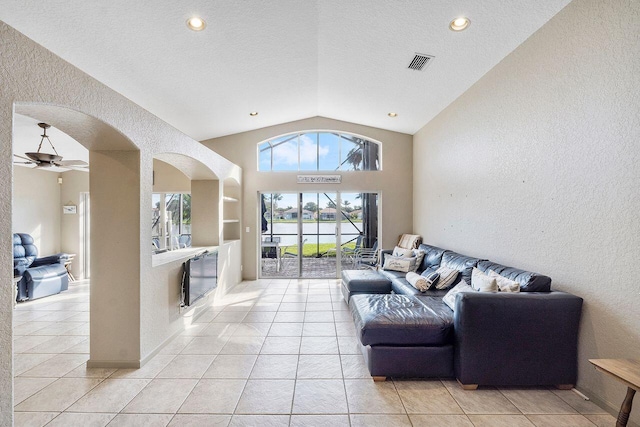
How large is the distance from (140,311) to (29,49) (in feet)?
7.14

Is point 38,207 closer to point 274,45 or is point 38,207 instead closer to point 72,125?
point 72,125

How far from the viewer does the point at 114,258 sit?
2666mm

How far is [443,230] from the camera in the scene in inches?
191

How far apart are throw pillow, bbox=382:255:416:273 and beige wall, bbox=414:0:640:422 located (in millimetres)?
1240

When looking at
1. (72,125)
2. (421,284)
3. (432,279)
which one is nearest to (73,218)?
(72,125)

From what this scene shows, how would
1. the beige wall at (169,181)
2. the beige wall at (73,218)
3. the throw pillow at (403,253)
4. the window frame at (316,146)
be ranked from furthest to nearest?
the window frame at (316,146)
the beige wall at (73,218)
the beige wall at (169,181)
the throw pillow at (403,253)

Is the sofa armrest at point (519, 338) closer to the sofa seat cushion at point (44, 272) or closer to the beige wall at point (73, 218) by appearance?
the sofa seat cushion at point (44, 272)

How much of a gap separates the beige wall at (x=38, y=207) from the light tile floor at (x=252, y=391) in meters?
3.33

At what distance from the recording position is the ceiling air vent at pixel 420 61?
3.41m

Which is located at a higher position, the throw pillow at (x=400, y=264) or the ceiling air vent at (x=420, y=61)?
the ceiling air vent at (x=420, y=61)

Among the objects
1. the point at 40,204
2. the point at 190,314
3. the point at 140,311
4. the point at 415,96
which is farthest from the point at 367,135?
the point at 40,204

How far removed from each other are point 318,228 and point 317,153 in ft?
5.62

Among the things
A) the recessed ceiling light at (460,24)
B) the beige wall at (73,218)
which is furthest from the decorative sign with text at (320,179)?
the beige wall at (73,218)

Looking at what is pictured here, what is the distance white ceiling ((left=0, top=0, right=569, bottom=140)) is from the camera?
8.27 ft
